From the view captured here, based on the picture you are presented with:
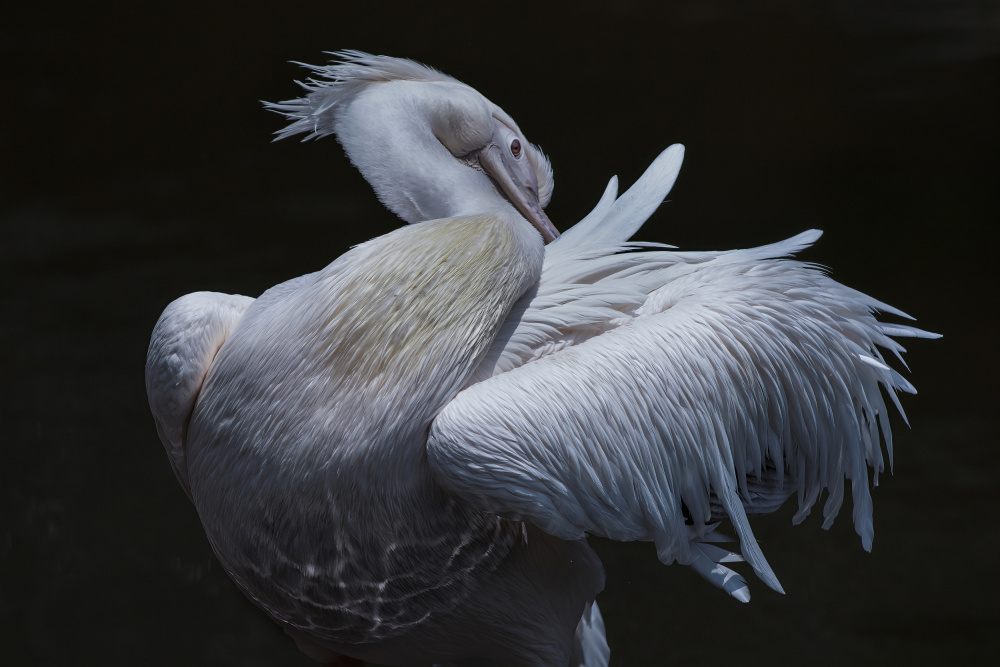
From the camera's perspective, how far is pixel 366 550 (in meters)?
1.23

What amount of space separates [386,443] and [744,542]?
1.44ft

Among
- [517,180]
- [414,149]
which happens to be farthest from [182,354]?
[517,180]

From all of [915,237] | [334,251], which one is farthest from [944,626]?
[334,251]

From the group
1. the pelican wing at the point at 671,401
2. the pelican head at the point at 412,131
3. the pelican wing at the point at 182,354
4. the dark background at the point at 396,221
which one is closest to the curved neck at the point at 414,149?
the pelican head at the point at 412,131

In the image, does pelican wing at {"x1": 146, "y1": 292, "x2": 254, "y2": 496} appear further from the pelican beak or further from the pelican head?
the pelican beak

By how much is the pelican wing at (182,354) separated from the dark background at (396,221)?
1.22 metres

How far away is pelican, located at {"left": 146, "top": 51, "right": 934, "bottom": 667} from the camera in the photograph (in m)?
1.18

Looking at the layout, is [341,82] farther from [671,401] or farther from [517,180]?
[671,401]

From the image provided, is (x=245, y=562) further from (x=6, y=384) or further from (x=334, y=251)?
(x=6, y=384)

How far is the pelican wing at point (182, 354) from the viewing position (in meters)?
1.30

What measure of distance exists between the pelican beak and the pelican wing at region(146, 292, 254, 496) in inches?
16.1

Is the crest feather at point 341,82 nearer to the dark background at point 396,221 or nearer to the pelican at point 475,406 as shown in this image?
the pelican at point 475,406

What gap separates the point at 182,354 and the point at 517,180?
1.71ft

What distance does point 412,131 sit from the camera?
1408 mm
